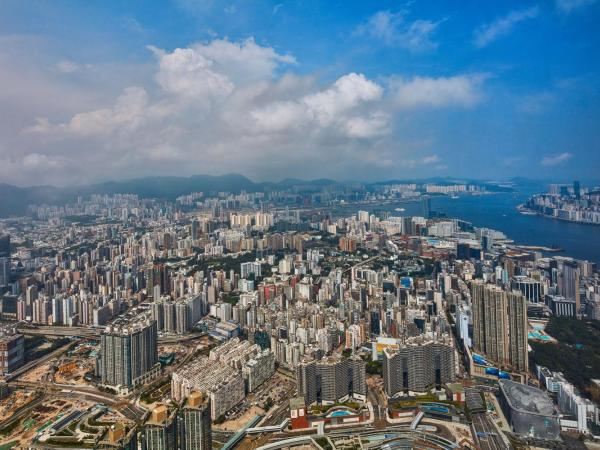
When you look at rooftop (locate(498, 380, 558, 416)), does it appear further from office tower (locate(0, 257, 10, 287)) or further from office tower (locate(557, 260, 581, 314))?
office tower (locate(0, 257, 10, 287))

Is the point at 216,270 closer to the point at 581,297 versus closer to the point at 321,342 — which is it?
the point at 321,342

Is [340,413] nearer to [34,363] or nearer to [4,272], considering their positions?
[34,363]

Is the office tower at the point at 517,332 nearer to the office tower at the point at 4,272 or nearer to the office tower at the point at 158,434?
the office tower at the point at 158,434

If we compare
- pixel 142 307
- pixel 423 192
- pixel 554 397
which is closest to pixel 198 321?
pixel 142 307

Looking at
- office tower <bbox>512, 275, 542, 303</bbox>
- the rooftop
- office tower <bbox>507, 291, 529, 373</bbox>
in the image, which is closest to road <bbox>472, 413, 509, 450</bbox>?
the rooftop

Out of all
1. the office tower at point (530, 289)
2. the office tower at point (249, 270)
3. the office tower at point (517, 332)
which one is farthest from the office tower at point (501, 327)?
the office tower at point (249, 270)

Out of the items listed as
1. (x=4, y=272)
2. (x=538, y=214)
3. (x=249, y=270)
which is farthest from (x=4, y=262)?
(x=538, y=214)

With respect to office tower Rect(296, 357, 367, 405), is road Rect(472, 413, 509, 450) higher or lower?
lower
